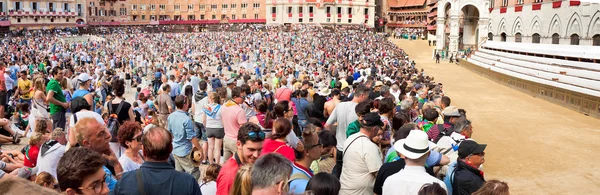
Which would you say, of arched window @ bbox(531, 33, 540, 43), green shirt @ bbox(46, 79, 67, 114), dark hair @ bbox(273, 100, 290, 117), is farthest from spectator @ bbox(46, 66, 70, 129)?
arched window @ bbox(531, 33, 540, 43)

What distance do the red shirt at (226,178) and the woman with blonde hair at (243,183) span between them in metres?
0.93

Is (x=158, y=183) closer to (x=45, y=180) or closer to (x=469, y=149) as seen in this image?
(x=45, y=180)

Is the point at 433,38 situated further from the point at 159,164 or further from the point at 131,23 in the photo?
the point at 159,164

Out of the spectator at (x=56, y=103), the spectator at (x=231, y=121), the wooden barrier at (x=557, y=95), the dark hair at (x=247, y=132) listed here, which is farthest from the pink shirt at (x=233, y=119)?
the wooden barrier at (x=557, y=95)

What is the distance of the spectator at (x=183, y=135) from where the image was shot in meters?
7.51

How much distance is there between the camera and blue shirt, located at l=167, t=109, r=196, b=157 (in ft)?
24.6

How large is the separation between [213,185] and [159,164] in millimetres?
1282

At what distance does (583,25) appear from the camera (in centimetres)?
2764

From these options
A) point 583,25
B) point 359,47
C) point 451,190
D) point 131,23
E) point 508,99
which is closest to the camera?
point 451,190

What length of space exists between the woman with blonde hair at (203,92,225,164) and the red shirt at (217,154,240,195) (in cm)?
386

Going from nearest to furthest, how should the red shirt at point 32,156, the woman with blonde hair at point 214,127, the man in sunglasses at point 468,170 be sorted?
the man in sunglasses at point 468,170 < the red shirt at point 32,156 < the woman with blonde hair at point 214,127

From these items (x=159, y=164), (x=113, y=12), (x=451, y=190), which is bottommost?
(x=451, y=190)

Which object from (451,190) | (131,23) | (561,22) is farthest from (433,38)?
(451,190)

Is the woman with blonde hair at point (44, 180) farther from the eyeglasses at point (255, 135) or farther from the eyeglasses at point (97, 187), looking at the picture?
the eyeglasses at point (255, 135)
